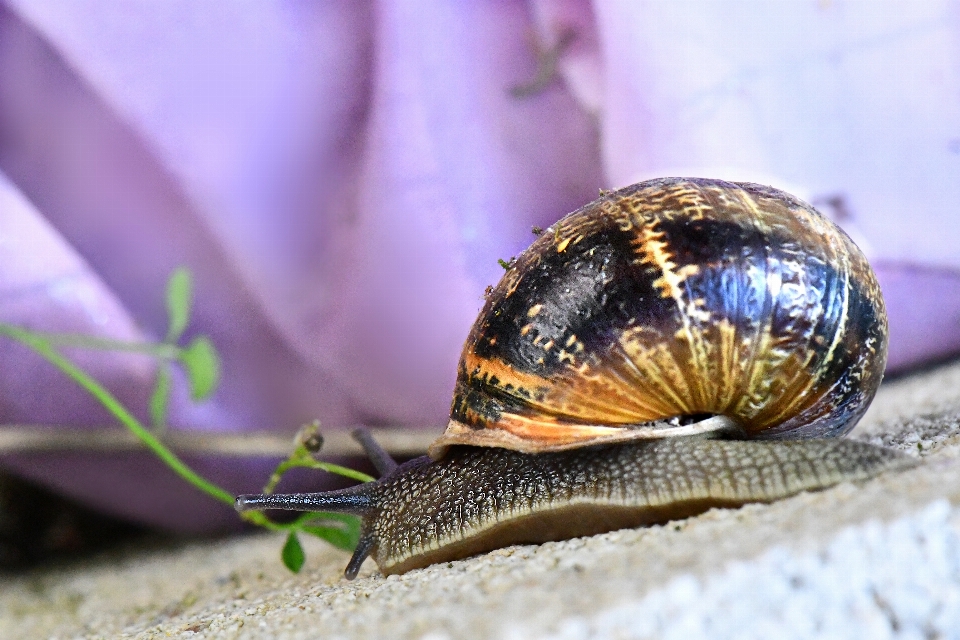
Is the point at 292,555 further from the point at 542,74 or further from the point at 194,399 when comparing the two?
the point at 542,74

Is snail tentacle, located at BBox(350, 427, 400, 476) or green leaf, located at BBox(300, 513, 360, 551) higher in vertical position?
snail tentacle, located at BBox(350, 427, 400, 476)

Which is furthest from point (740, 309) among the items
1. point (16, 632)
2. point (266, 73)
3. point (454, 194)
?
point (16, 632)

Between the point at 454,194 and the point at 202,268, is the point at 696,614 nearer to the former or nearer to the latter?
the point at 454,194

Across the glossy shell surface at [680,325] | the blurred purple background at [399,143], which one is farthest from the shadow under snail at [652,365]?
the blurred purple background at [399,143]

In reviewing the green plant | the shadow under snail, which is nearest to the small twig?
the shadow under snail

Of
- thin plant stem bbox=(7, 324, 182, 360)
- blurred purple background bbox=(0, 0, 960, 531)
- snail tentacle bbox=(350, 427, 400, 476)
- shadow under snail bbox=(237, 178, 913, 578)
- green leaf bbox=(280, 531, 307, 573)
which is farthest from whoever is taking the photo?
blurred purple background bbox=(0, 0, 960, 531)

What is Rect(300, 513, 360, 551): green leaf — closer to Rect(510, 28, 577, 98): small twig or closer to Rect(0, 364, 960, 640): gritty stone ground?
Rect(0, 364, 960, 640): gritty stone ground

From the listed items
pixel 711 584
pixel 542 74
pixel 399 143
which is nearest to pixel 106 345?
pixel 399 143
